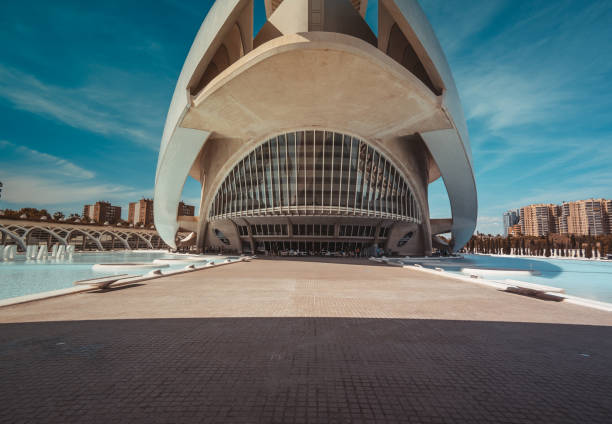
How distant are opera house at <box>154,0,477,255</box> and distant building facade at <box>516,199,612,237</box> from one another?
2579 inches

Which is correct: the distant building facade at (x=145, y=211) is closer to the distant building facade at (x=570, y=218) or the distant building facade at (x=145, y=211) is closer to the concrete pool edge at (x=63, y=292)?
the concrete pool edge at (x=63, y=292)

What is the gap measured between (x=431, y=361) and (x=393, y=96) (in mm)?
21719

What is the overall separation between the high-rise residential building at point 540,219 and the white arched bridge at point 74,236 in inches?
4305

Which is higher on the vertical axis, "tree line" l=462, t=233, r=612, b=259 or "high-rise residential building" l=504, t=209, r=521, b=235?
"high-rise residential building" l=504, t=209, r=521, b=235

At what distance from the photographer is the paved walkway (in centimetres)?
239

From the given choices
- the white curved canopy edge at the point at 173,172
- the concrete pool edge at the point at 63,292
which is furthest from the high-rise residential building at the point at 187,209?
the concrete pool edge at the point at 63,292

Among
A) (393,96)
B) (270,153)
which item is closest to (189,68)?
(270,153)

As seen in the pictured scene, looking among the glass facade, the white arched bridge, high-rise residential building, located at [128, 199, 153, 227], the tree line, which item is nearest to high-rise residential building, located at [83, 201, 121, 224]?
high-rise residential building, located at [128, 199, 153, 227]

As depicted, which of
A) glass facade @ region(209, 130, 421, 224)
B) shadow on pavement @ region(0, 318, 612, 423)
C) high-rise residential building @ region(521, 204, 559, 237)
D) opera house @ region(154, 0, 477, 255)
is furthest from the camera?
high-rise residential building @ region(521, 204, 559, 237)

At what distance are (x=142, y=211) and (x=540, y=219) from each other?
131376 millimetres

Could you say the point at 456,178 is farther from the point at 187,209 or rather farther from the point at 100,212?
the point at 100,212

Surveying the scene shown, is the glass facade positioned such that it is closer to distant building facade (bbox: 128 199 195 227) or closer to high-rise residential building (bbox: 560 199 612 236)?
distant building facade (bbox: 128 199 195 227)

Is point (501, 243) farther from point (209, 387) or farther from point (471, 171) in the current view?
point (209, 387)

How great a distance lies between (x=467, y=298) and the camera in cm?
746
